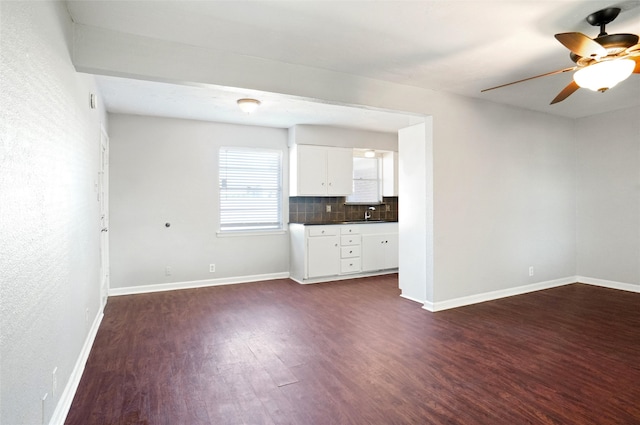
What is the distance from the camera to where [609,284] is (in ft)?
17.1

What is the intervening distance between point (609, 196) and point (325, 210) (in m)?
4.23

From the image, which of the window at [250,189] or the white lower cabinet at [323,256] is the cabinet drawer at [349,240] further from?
the window at [250,189]

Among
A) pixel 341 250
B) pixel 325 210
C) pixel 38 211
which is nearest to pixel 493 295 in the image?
pixel 341 250

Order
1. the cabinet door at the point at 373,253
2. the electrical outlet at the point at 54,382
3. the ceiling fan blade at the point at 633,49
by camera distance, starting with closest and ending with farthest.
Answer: the electrical outlet at the point at 54,382
the ceiling fan blade at the point at 633,49
the cabinet door at the point at 373,253

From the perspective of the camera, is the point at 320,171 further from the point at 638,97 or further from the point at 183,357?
the point at 638,97

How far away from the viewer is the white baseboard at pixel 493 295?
411 cm

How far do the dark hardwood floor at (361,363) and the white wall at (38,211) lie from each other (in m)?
0.54

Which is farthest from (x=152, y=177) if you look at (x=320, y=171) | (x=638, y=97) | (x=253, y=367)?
(x=638, y=97)

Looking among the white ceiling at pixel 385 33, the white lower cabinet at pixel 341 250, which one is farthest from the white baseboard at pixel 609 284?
the white lower cabinet at pixel 341 250

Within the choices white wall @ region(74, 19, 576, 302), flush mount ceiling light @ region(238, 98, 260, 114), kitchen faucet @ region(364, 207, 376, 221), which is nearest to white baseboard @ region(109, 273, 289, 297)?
kitchen faucet @ region(364, 207, 376, 221)

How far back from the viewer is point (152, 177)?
5.05 m

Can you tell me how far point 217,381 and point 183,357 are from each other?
55 cm

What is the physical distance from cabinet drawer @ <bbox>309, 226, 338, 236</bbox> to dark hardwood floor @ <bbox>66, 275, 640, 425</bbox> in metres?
1.34

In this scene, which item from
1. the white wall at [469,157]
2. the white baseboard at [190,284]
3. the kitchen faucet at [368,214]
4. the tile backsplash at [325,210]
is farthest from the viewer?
the kitchen faucet at [368,214]
